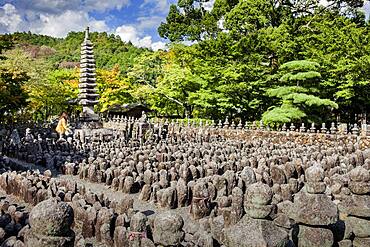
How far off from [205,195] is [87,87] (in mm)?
17579

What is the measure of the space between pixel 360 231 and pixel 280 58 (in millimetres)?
20102

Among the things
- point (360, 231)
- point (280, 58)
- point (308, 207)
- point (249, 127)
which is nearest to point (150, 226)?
point (308, 207)

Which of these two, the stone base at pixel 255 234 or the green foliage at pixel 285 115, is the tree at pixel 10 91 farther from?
the stone base at pixel 255 234

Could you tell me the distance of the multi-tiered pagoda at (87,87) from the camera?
73.3 ft

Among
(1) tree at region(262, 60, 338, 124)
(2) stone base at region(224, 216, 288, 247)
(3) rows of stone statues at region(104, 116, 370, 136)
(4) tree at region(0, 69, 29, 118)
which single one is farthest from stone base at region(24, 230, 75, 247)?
(1) tree at region(262, 60, 338, 124)

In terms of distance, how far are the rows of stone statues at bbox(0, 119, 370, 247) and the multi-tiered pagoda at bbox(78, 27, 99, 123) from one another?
7.89 meters

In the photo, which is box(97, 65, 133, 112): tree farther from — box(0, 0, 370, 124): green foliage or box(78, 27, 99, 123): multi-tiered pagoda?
box(78, 27, 99, 123): multi-tiered pagoda

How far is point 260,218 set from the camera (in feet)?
11.1

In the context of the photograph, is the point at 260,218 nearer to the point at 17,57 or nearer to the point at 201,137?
the point at 201,137

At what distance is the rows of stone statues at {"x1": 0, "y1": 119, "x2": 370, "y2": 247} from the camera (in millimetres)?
3502

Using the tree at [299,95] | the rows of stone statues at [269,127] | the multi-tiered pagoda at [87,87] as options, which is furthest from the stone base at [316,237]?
the multi-tiered pagoda at [87,87]

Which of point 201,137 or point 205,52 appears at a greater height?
point 205,52

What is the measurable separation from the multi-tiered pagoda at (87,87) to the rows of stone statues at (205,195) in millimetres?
7892

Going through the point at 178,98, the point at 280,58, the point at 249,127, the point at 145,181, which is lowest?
the point at 145,181
